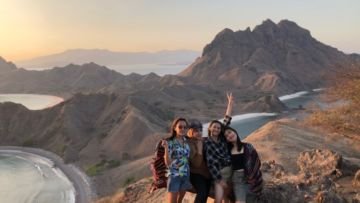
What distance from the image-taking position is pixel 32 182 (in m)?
55.3

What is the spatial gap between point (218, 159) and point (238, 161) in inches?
20.7

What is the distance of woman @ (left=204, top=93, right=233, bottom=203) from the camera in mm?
8250

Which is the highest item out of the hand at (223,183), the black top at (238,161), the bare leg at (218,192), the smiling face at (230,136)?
the smiling face at (230,136)

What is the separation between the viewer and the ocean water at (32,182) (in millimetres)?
47219

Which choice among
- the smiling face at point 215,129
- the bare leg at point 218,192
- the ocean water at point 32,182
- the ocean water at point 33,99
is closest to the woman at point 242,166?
the smiling face at point 215,129

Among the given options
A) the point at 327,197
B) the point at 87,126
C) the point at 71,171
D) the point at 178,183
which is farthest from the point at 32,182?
the point at 178,183

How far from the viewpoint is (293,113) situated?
10262 cm

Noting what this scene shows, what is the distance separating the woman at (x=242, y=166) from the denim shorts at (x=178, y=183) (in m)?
0.91

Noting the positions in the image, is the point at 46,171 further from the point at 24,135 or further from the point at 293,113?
the point at 293,113

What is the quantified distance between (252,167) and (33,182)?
167 feet

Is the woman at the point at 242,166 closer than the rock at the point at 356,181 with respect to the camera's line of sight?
Yes

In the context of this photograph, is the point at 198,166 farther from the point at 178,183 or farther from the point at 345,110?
the point at 345,110

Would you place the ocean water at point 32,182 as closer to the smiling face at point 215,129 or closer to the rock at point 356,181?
the rock at point 356,181

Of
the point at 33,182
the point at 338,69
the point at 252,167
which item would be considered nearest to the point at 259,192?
the point at 252,167
